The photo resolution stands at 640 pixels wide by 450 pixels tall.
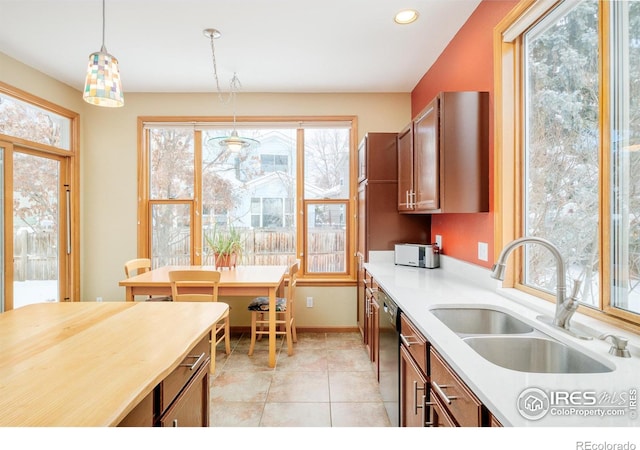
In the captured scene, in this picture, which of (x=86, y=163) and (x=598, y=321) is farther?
(x=86, y=163)

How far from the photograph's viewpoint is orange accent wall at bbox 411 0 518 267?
2.07 meters

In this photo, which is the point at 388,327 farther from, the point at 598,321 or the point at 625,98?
the point at 625,98

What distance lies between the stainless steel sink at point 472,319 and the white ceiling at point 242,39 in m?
2.03

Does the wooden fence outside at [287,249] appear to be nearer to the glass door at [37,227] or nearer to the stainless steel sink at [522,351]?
the glass door at [37,227]

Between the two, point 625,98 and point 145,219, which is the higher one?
point 625,98

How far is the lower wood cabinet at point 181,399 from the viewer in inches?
36.7

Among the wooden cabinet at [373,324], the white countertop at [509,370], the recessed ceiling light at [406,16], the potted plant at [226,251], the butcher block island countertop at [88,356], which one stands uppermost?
the recessed ceiling light at [406,16]

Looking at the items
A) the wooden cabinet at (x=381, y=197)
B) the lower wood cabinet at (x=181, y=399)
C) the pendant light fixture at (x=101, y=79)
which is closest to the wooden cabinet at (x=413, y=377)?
the lower wood cabinet at (x=181, y=399)

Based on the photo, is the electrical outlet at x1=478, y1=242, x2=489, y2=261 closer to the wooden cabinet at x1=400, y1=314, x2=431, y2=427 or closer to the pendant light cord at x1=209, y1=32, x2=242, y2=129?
the wooden cabinet at x1=400, y1=314, x2=431, y2=427

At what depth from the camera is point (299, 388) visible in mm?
2490
